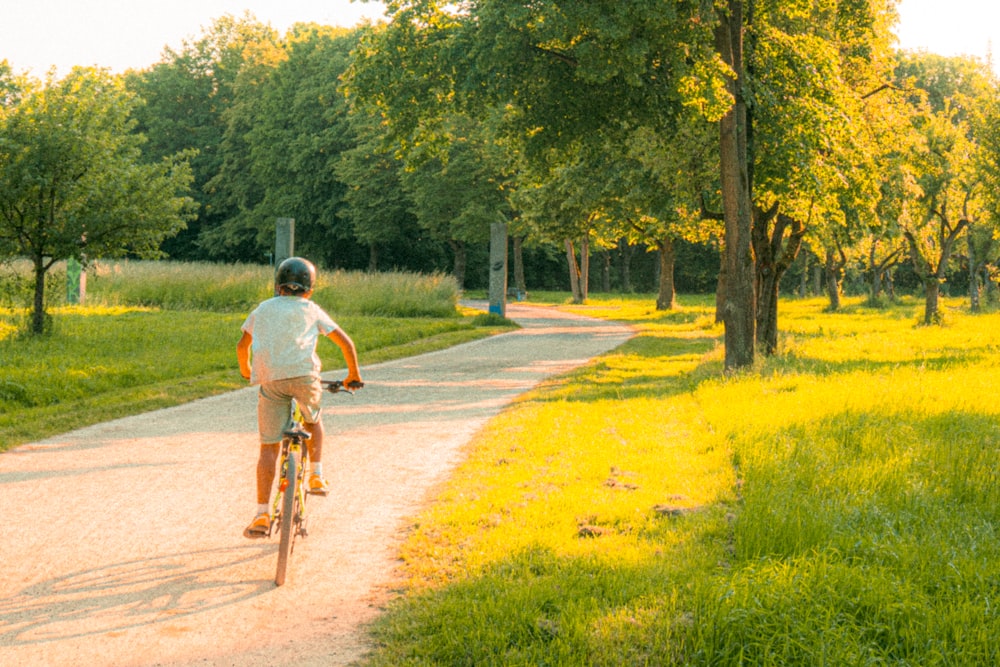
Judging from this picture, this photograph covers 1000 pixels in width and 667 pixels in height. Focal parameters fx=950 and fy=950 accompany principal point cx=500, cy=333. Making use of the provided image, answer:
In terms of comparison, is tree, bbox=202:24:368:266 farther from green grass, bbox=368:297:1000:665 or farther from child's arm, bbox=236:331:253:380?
child's arm, bbox=236:331:253:380

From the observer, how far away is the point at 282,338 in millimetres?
5500

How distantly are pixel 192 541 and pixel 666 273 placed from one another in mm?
36653

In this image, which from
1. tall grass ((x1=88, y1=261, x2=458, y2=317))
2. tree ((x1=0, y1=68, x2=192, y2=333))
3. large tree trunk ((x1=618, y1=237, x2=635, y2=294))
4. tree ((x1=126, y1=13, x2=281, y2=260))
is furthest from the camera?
large tree trunk ((x1=618, y1=237, x2=635, y2=294))

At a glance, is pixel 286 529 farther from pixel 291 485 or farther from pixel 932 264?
pixel 932 264

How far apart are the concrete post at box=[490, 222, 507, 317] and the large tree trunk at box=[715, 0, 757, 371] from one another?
42.0 feet

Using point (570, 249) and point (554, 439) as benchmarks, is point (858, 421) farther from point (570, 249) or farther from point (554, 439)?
point (570, 249)

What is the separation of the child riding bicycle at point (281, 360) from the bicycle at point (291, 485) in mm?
69

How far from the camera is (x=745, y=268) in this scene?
15.7 metres

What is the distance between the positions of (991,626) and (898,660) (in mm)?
634

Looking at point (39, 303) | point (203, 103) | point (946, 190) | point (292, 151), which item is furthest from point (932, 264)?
point (203, 103)

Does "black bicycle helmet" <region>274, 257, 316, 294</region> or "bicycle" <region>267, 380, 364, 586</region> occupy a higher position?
"black bicycle helmet" <region>274, 257, 316, 294</region>

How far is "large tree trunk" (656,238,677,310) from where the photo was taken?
40344 millimetres

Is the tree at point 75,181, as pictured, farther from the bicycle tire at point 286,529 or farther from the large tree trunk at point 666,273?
the large tree trunk at point 666,273

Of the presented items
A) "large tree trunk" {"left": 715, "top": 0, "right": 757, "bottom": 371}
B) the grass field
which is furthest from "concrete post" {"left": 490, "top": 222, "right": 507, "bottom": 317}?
the grass field
